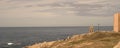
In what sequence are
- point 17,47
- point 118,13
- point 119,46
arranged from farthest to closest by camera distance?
point 17,47, point 118,13, point 119,46

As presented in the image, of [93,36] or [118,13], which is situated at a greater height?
[118,13]

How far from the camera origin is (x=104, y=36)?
5703 cm

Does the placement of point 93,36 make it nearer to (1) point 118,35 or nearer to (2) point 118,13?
(1) point 118,35

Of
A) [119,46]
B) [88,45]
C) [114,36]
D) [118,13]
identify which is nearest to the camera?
[119,46]

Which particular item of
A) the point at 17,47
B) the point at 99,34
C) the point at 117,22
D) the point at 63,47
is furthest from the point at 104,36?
the point at 17,47

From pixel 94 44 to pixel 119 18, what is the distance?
21.9 m

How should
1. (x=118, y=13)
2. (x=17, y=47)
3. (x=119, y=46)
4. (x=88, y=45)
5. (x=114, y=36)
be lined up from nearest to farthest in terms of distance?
(x=119, y=46) < (x=88, y=45) < (x=114, y=36) < (x=118, y=13) < (x=17, y=47)

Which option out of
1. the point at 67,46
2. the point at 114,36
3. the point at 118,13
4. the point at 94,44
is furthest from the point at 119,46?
the point at 118,13

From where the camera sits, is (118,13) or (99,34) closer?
(99,34)

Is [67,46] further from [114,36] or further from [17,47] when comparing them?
[17,47]

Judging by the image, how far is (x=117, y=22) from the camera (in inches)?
2544

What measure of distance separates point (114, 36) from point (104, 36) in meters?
2.34

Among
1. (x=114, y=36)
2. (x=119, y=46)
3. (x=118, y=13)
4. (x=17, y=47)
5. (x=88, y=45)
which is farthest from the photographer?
(x=17, y=47)

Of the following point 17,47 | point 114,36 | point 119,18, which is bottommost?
point 17,47
